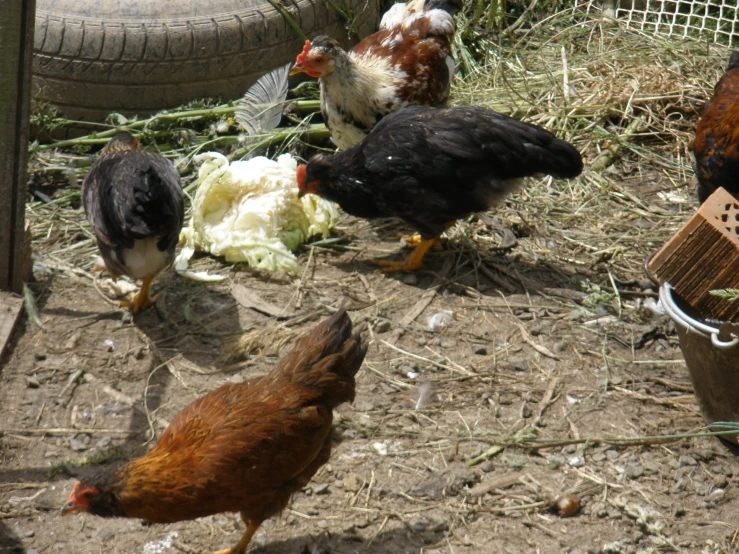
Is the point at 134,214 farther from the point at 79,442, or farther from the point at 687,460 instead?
the point at 687,460

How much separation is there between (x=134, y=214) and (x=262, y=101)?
7.22 ft

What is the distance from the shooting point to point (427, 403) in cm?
395

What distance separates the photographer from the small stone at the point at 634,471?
11.4 feet

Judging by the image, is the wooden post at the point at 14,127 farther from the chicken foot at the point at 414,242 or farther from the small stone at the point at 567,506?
the small stone at the point at 567,506

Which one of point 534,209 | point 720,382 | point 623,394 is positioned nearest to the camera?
point 720,382

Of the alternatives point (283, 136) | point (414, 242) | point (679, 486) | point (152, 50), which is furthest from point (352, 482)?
point (152, 50)

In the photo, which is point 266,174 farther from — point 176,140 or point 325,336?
point 325,336

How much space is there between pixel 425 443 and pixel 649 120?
12.9ft

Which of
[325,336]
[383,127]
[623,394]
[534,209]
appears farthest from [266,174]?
[623,394]

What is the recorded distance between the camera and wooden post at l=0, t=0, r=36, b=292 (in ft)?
12.4

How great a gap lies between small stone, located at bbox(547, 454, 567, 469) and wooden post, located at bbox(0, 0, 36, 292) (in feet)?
10.4

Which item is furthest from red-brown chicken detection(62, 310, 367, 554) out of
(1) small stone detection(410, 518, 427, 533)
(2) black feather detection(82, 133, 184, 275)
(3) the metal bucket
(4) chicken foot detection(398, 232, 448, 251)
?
(4) chicken foot detection(398, 232, 448, 251)

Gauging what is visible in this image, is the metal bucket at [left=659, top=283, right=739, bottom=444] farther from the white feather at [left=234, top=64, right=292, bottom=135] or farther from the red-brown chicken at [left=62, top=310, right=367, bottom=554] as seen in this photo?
the white feather at [left=234, top=64, right=292, bottom=135]

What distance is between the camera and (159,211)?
4082 mm
